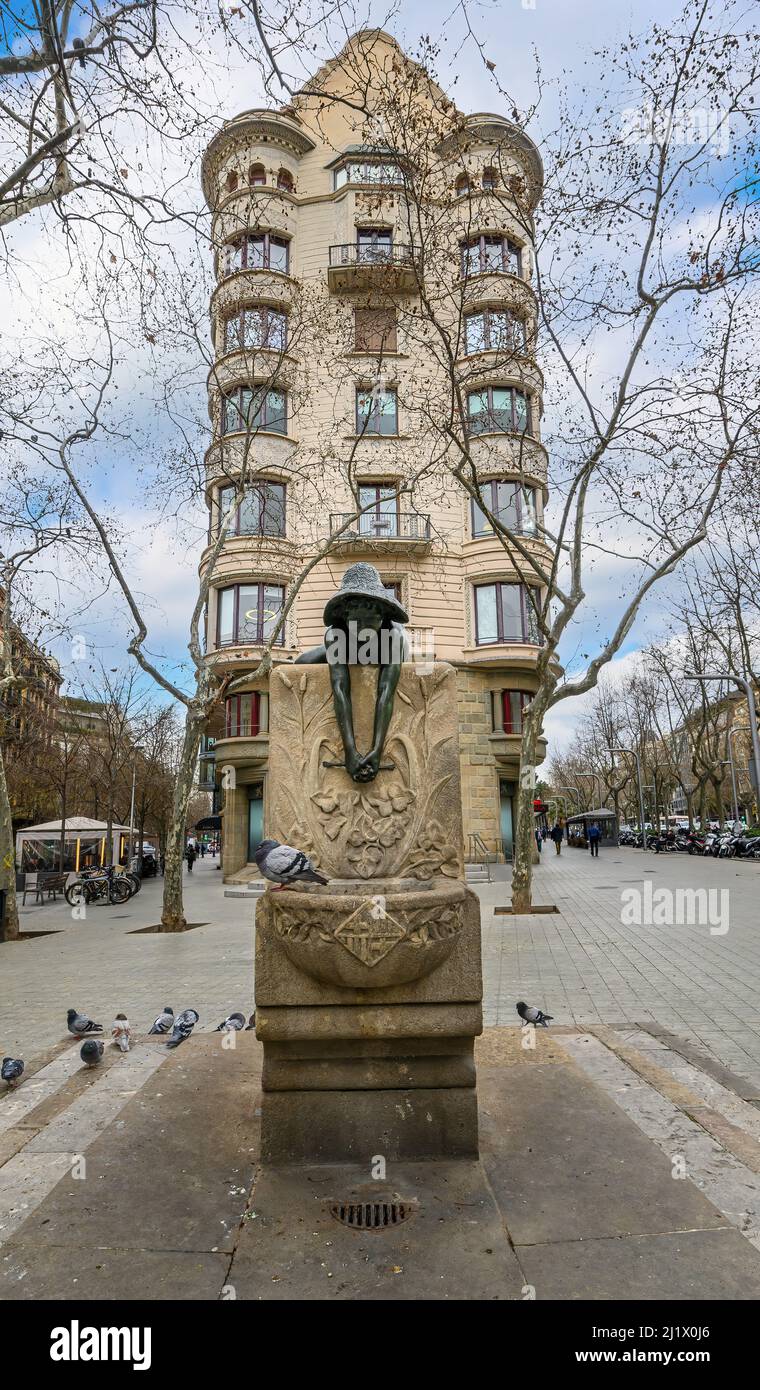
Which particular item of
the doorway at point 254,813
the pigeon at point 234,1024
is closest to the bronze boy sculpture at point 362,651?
the pigeon at point 234,1024

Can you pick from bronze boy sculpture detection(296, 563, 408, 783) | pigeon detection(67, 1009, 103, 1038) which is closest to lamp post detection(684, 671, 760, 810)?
pigeon detection(67, 1009, 103, 1038)

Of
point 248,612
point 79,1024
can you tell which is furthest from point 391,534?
point 79,1024

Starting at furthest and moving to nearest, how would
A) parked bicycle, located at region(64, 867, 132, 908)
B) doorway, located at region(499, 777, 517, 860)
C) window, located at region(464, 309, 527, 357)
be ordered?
doorway, located at region(499, 777, 517, 860) → parked bicycle, located at region(64, 867, 132, 908) → window, located at region(464, 309, 527, 357)

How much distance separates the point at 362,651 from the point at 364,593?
0.30 m

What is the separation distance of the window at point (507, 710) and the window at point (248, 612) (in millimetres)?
7276

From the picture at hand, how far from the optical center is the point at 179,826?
13.7m

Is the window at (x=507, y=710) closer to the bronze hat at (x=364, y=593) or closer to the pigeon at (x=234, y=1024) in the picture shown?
the pigeon at (x=234, y=1024)

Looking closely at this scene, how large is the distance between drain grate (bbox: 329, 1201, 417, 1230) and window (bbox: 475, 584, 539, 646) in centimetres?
2319

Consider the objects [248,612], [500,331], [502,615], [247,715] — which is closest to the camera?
[500,331]

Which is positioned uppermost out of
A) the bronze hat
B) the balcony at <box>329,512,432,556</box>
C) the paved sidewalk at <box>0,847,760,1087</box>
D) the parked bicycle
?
the balcony at <box>329,512,432,556</box>

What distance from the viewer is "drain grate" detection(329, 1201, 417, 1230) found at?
106 inches

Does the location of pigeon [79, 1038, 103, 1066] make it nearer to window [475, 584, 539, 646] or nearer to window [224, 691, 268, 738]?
window [224, 691, 268, 738]

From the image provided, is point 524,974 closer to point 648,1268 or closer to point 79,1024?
point 79,1024

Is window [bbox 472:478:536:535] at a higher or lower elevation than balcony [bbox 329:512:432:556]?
higher
